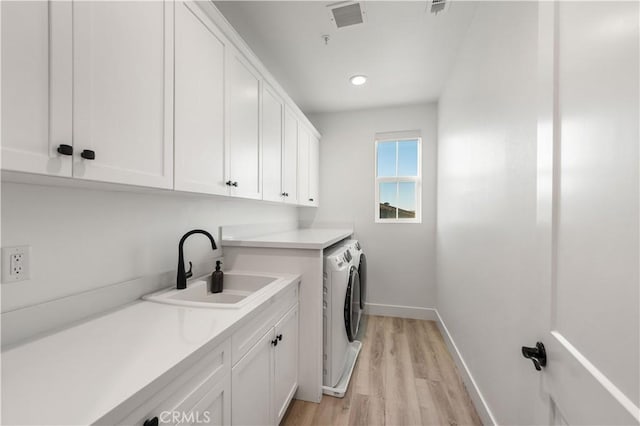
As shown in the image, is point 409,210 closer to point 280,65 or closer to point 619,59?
point 280,65

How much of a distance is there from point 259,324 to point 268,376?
0.33 metres

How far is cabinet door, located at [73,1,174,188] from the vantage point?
2.60 ft

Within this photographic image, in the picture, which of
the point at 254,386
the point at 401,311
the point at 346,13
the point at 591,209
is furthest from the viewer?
the point at 401,311

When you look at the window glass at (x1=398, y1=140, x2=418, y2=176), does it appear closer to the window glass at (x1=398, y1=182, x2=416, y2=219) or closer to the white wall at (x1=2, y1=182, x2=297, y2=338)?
the window glass at (x1=398, y1=182, x2=416, y2=219)

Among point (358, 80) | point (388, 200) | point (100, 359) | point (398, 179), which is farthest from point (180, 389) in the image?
point (398, 179)

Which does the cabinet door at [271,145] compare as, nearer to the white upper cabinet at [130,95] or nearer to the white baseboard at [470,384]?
the white upper cabinet at [130,95]

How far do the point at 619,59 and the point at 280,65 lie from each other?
2.43m

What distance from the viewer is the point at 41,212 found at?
3.07ft

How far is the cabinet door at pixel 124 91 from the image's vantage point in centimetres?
79

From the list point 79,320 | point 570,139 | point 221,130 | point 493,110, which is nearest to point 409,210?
point 493,110

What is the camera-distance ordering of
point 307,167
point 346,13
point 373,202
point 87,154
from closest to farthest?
point 87,154 < point 346,13 < point 307,167 < point 373,202

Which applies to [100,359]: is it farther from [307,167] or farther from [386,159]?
[386,159]

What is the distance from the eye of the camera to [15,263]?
86 cm

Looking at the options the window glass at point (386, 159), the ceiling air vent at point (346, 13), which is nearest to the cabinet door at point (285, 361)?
the ceiling air vent at point (346, 13)
